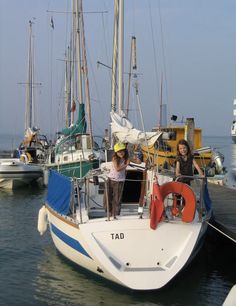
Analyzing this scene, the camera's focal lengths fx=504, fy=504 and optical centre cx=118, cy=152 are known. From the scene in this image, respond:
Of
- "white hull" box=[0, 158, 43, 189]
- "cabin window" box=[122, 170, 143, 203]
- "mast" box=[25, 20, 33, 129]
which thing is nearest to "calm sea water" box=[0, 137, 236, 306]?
"cabin window" box=[122, 170, 143, 203]

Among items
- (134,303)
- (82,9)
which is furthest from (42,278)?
(82,9)

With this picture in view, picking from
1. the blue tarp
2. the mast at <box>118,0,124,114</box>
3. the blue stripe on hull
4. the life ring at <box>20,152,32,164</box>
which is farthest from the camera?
the life ring at <box>20,152,32,164</box>

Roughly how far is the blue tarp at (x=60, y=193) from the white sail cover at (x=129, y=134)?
5.06 feet

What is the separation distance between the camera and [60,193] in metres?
10.6

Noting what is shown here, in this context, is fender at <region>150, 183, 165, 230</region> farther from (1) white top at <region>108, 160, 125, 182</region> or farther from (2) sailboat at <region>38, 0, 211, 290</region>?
(1) white top at <region>108, 160, 125, 182</region>

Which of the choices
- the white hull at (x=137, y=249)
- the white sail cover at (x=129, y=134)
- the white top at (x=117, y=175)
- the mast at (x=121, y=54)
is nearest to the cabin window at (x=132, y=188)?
the white sail cover at (x=129, y=134)

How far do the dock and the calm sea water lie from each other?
2.04 ft

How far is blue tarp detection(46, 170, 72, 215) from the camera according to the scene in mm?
10082

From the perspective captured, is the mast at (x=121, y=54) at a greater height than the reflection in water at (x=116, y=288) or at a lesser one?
greater

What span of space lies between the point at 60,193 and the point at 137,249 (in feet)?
8.92

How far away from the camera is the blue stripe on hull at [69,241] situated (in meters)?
9.07

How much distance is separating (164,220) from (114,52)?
8912 millimetres

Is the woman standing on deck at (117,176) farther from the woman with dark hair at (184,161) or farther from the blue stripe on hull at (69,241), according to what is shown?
the woman with dark hair at (184,161)

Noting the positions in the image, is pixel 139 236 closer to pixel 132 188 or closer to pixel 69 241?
pixel 69 241
